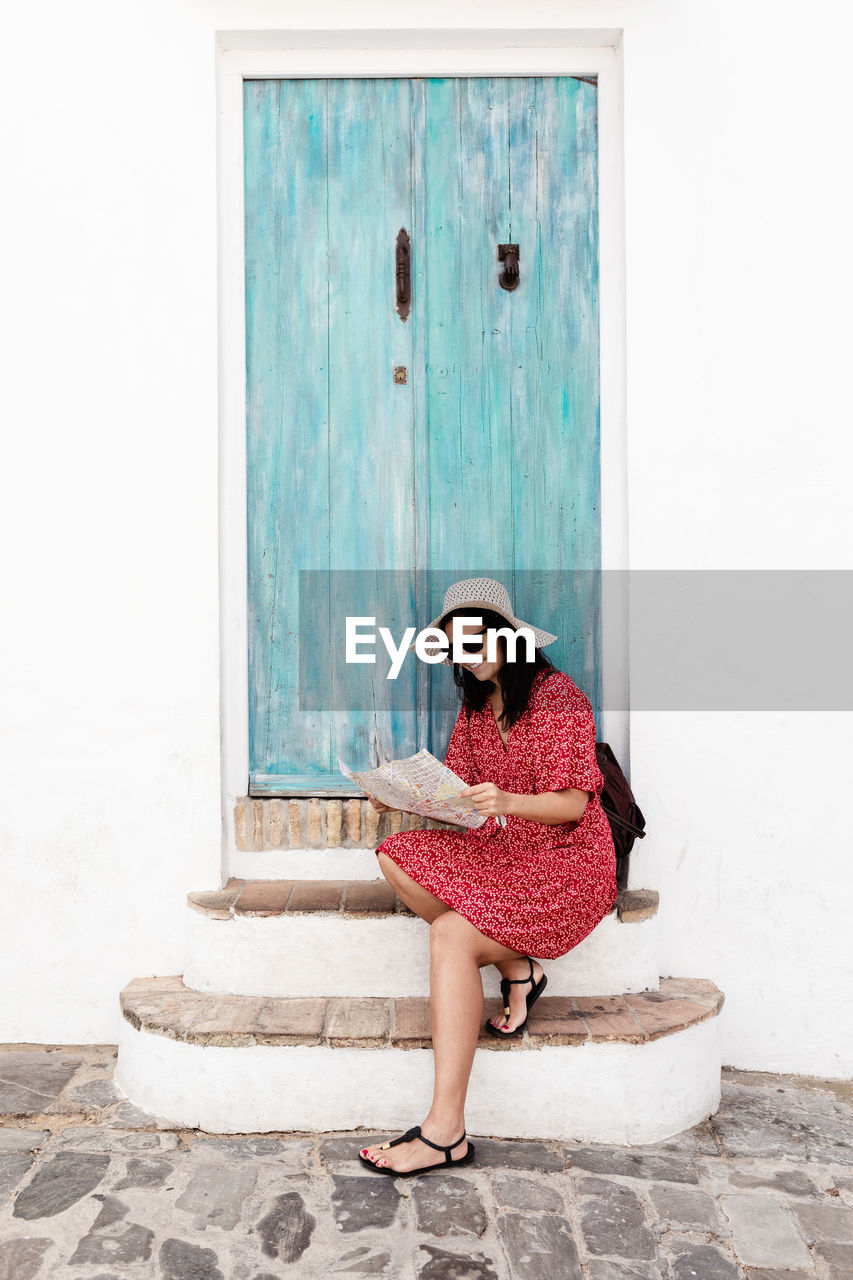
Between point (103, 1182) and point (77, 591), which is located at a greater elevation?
point (77, 591)

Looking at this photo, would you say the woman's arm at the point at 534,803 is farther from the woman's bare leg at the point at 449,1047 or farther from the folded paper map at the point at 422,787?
the woman's bare leg at the point at 449,1047

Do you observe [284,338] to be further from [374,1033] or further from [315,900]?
[374,1033]

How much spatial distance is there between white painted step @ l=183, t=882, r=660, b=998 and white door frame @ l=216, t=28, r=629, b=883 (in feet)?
1.30

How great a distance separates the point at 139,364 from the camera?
10.7 ft

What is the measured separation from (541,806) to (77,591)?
1.74 m

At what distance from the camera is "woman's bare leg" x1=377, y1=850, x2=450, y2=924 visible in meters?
2.80

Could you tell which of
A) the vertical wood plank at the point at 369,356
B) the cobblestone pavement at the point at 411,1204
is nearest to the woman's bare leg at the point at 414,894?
the cobblestone pavement at the point at 411,1204

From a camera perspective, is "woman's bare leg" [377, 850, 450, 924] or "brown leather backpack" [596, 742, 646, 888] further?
"brown leather backpack" [596, 742, 646, 888]

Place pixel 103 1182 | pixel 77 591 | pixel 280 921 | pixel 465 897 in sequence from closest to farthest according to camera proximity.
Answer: pixel 103 1182, pixel 465 897, pixel 280 921, pixel 77 591

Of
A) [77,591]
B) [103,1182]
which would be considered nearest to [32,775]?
[77,591]

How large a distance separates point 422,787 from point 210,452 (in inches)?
56.3

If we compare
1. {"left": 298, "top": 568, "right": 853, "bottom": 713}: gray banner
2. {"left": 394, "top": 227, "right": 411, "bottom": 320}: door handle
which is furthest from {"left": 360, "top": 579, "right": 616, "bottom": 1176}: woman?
{"left": 394, "top": 227, "right": 411, "bottom": 320}: door handle

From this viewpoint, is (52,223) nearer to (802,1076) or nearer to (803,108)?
(803,108)

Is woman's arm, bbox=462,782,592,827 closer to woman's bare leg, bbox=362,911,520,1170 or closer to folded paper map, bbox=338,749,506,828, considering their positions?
folded paper map, bbox=338,749,506,828
